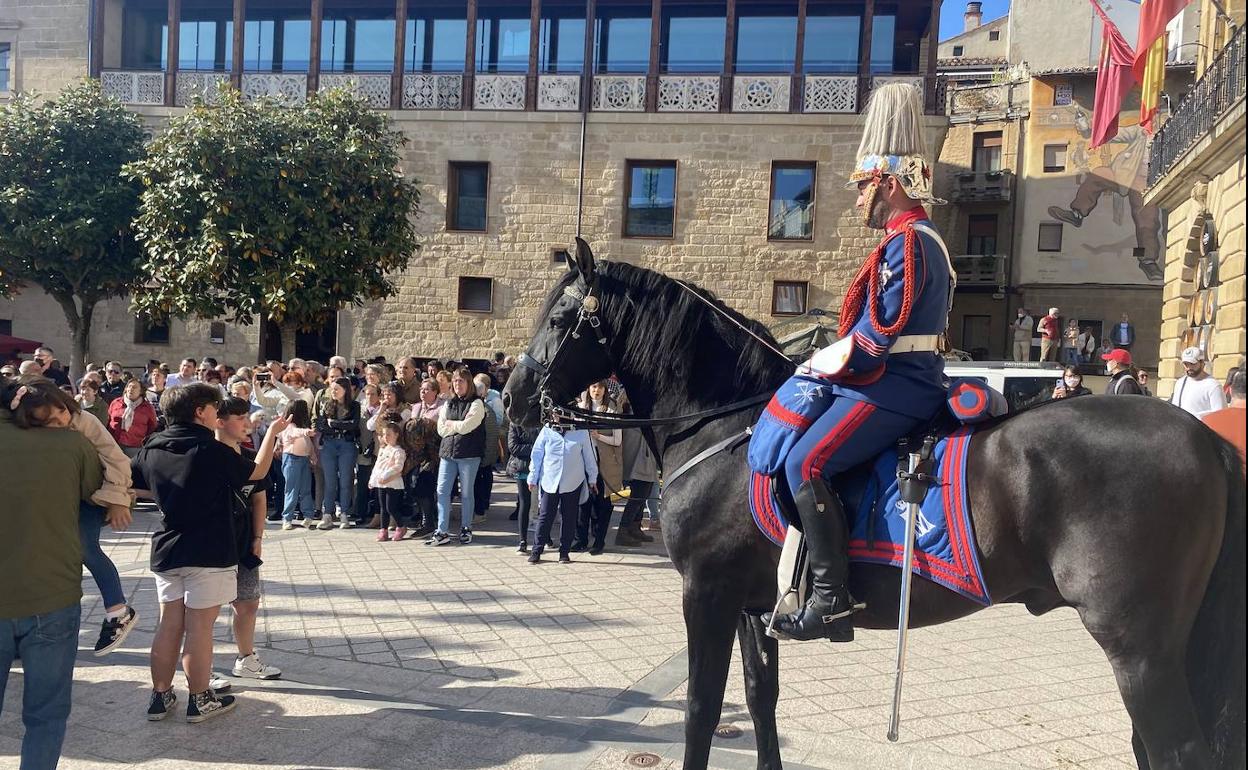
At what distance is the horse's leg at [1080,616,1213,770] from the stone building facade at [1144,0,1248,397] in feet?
28.2

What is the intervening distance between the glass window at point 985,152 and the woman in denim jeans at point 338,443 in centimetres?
2855

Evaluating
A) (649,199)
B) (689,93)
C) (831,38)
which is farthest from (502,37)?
(831,38)

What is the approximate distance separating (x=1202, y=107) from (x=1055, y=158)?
1969 cm

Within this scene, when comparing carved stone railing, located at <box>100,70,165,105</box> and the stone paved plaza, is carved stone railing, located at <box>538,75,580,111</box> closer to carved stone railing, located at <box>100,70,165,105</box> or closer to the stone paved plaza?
carved stone railing, located at <box>100,70,165,105</box>

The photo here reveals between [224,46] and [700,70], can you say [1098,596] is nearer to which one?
[700,70]

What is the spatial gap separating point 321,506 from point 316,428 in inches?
50.2

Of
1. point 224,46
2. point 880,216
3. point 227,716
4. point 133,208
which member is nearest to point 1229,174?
point 880,216

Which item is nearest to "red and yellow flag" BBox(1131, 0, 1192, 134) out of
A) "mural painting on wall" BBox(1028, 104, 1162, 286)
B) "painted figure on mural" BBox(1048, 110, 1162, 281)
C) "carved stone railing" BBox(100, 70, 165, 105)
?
"mural painting on wall" BBox(1028, 104, 1162, 286)

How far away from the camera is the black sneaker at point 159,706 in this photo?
175 inches

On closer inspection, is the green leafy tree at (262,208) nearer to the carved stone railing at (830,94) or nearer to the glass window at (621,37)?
the glass window at (621,37)

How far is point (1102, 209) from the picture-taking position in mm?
29438

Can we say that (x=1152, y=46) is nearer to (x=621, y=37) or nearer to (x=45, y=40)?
(x=621, y=37)

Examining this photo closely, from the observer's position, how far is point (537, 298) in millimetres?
22188

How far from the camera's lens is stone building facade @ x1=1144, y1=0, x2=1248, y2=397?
10.6m
